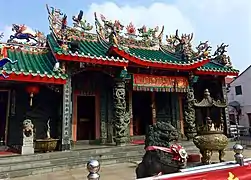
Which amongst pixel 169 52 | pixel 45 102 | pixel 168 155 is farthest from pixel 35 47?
pixel 168 155

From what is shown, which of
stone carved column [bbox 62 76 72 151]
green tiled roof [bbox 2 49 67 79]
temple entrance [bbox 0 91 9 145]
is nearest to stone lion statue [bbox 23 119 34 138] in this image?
stone carved column [bbox 62 76 72 151]

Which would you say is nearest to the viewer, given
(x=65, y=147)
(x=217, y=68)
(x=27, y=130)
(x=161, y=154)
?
(x=161, y=154)

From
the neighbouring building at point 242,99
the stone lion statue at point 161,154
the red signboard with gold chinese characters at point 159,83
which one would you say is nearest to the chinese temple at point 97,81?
the red signboard with gold chinese characters at point 159,83

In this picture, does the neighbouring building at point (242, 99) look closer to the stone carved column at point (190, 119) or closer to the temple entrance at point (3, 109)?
the stone carved column at point (190, 119)

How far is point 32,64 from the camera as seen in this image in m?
8.09

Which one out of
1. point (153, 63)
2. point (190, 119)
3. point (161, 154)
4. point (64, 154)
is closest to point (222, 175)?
point (161, 154)

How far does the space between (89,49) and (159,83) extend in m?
3.42

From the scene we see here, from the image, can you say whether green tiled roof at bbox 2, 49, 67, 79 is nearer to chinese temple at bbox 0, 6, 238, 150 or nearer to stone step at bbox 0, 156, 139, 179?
chinese temple at bbox 0, 6, 238, 150

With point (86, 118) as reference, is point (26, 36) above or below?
above

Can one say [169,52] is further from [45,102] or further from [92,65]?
[45,102]

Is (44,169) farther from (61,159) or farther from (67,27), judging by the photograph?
(67,27)

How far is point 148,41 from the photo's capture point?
505 inches

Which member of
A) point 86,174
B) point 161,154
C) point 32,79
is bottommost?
point 86,174

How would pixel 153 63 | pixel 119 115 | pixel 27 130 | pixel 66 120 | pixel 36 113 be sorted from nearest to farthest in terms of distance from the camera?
pixel 27 130 < pixel 66 120 < pixel 119 115 < pixel 36 113 < pixel 153 63
